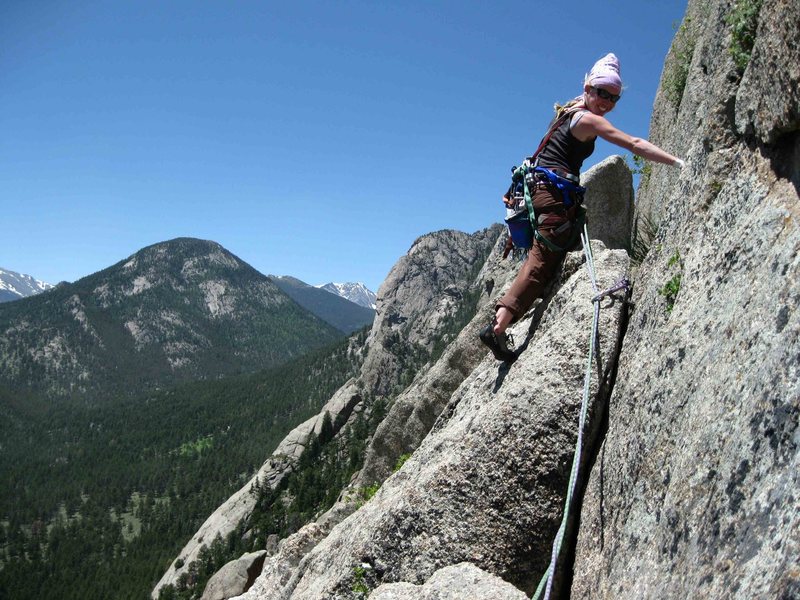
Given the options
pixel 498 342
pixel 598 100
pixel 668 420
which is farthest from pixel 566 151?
pixel 668 420

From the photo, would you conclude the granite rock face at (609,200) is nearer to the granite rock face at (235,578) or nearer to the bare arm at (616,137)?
the bare arm at (616,137)

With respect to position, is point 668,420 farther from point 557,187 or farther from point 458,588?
point 557,187

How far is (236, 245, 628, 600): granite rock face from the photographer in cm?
677

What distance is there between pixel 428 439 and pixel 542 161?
5117 mm

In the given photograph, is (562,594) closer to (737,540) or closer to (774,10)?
(737,540)

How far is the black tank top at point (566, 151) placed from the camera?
7.70m

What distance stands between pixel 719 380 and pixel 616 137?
349 centimetres

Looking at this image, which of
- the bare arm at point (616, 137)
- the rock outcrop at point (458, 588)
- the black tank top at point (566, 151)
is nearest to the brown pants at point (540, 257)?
the black tank top at point (566, 151)

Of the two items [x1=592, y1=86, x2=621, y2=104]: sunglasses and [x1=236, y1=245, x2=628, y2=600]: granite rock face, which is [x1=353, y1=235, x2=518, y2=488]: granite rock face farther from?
[x1=592, y1=86, x2=621, y2=104]: sunglasses

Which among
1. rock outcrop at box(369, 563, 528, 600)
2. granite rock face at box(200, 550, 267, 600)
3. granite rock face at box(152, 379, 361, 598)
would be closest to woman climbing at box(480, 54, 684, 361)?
rock outcrop at box(369, 563, 528, 600)

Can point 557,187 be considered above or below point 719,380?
above

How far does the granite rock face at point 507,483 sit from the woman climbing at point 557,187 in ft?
1.80

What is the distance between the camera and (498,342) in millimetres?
8398

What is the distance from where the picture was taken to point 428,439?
994 centimetres
